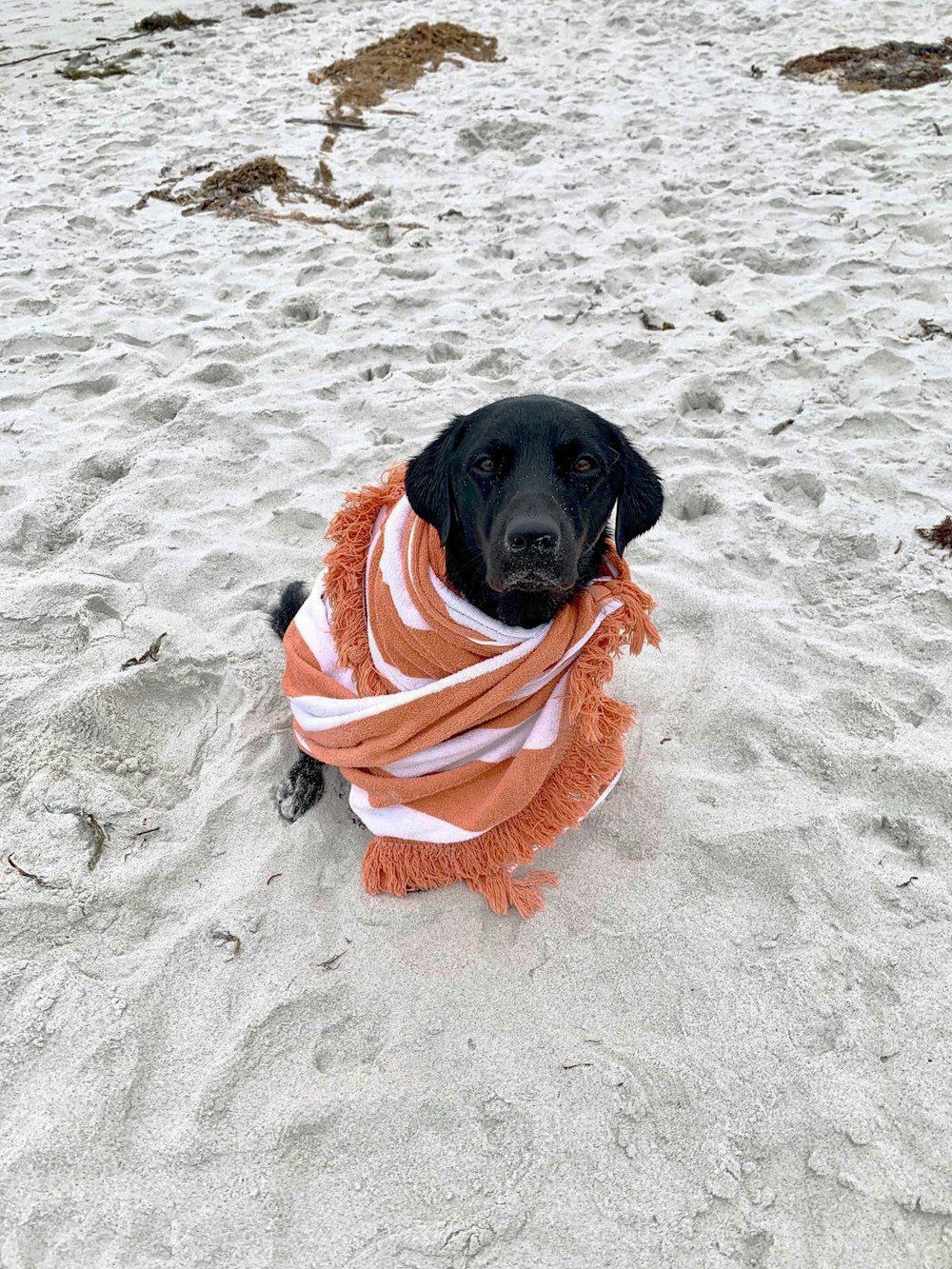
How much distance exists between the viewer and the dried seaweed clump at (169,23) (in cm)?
933

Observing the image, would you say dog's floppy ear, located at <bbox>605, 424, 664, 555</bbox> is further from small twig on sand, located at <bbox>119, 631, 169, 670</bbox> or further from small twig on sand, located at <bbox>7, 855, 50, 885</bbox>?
small twig on sand, located at <bbox>7, 855, 50, 885</bbox>

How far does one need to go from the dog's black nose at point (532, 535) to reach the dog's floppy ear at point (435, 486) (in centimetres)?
27

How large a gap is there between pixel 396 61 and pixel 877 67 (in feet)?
14.1

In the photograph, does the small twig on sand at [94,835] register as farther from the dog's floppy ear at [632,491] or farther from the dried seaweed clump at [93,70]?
the dried seaweed clump at [93,70]

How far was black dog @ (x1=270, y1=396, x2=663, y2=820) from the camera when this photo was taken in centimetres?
204

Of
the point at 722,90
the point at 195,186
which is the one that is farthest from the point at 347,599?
the point at 722,90

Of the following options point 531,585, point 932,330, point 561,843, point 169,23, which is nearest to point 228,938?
point 561,843

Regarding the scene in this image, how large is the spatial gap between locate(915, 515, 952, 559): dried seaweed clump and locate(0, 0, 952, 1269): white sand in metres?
0.14

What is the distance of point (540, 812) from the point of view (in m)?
2.20

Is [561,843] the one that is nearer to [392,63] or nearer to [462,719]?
[462,719]

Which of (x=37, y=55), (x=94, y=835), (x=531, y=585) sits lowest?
(x=94, y=835)

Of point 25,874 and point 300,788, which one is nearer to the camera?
point 25,874

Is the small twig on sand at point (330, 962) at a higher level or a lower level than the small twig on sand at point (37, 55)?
lower

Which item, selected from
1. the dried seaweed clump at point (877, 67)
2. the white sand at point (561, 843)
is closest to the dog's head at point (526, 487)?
the white sand at point (561, 843)
